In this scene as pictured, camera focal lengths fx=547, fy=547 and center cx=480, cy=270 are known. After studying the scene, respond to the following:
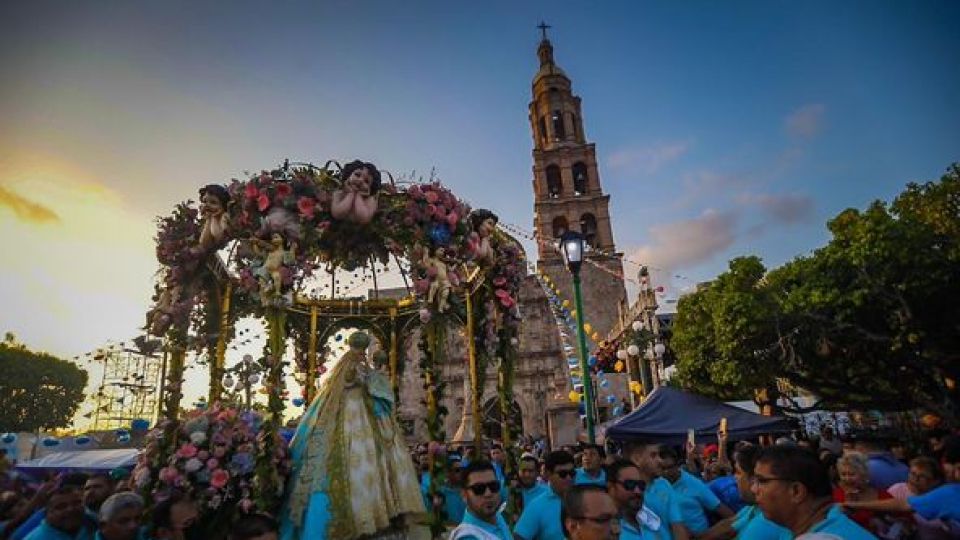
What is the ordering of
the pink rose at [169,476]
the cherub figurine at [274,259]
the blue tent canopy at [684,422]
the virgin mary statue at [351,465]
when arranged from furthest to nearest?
1. the blue tent canopy at [684,422]
2. the cherub figurine at [274,259]
3. the virgin mary statue at [351,465]
4. the pink rose at [169,476]

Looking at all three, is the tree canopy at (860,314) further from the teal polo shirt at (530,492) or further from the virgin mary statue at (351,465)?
the virgin mary statue at (351,465)

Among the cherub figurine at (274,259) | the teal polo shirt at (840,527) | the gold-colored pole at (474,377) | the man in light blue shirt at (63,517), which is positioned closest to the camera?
the teal polo shirt at (840,527)

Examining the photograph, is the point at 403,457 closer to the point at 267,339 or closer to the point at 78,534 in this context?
the point at 267,339

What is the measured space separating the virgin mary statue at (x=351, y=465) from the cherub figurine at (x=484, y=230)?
6.76 ft

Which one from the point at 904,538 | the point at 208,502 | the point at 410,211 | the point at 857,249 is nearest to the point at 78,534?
the point at 208,502

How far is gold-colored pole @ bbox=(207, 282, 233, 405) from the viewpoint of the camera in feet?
24.6

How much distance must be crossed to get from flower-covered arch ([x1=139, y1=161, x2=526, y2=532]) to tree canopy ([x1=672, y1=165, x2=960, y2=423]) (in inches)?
490

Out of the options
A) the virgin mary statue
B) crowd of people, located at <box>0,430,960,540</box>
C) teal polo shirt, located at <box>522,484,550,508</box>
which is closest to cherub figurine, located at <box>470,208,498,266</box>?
the virgin mary statue

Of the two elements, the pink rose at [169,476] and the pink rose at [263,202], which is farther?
the pink rose at [263,202]

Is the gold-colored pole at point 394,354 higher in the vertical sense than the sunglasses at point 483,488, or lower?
higher

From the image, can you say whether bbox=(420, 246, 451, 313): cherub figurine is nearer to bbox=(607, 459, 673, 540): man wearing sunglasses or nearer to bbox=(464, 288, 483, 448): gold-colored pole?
bbox=(464, 288, 483, 448): gold-colored pole

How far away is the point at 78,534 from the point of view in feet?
14.9

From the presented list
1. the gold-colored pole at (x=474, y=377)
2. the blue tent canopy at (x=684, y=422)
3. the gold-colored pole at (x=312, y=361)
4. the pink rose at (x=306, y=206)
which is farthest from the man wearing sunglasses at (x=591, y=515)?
the blue tent canopy at (x=684, y=422)

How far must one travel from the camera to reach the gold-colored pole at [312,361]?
10.0m
